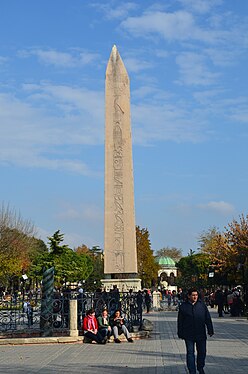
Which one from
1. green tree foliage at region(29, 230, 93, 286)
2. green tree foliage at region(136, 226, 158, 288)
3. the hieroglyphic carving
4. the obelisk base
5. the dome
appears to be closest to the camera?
the hieroglyphic carving

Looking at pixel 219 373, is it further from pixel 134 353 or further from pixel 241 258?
pixel 241 258

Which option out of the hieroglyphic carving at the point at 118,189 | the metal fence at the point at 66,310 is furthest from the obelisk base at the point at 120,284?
the metal fence at the point at 66,310

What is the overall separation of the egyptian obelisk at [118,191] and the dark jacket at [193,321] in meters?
13.7

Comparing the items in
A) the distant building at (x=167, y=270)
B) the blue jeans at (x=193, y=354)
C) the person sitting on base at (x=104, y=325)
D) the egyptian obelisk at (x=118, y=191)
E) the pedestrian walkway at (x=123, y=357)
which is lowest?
the pedestrian walkway at (x=123, y=357)

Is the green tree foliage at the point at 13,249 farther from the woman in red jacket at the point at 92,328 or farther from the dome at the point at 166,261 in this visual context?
the dome at the point at 166,261

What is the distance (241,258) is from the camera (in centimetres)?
4191

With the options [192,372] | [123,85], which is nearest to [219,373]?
[192,372]

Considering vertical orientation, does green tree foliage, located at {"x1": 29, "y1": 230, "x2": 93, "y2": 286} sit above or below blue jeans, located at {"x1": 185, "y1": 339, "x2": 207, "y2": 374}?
above

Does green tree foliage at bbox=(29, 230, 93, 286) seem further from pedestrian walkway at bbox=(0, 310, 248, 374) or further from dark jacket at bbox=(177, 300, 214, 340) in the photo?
dark jacket at bbox=(177, 300, 214, 340)

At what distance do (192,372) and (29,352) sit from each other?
22.8ft

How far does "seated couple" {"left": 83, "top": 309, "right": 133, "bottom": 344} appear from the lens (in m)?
18.3

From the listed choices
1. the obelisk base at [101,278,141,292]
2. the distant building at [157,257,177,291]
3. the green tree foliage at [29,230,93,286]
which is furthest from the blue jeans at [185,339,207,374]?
the distant building at [157,257,177,291]

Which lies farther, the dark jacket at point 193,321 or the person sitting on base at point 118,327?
the person sitting on base at point 118,327

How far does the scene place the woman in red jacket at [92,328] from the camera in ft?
59.9
